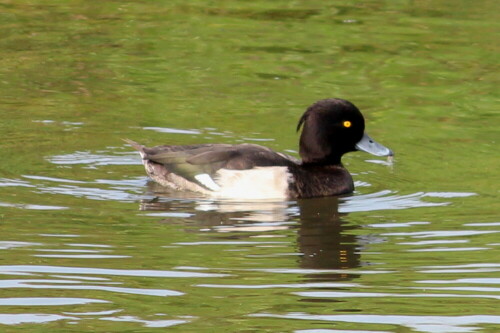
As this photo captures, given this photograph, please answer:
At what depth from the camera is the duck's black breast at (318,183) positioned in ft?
41.1

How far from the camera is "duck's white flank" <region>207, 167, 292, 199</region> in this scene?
12.5 m

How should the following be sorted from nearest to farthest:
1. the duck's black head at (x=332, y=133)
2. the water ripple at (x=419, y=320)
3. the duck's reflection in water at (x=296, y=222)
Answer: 1. the water ripple at (x=419, y=320)
2. the duck's reflection in water at (x=296, y=222)
3. the duck's black head at (x=332, y=133)

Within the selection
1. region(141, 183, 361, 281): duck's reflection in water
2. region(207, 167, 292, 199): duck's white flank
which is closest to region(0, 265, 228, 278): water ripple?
region(141, 183, 361, 281): duck's reflection in water

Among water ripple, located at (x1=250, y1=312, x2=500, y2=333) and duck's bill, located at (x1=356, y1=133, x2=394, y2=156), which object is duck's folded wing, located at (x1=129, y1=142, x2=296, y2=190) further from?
water ripple, located at (x1=250, y1=312, x2=500, y2=333)

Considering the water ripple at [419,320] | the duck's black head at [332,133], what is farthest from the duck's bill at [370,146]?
the water ripple at [419,320]

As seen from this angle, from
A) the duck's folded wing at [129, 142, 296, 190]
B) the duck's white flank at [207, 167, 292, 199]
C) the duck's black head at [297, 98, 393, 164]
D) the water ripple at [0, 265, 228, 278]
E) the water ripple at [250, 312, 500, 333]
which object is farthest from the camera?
the duck's black head at [297, 98, 393, 164]

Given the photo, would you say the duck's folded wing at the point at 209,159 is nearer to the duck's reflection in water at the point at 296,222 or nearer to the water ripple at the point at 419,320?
the duck's reflection in water at the point at 296,222

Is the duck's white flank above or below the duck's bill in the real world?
below

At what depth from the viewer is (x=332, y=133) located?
13.0 m

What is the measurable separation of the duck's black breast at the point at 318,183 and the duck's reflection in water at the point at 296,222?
0.09m

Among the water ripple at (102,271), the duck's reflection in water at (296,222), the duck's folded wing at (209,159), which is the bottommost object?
the duck's reflection in water at (296,222)

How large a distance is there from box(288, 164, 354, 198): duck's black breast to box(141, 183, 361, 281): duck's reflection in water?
0.30 ft

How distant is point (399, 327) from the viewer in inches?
301

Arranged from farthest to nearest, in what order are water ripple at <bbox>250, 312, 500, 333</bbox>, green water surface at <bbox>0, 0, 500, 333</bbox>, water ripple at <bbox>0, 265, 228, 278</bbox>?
water ripple at <bbox>0, 265, 228, 278</bbox> < green water surface at <bbox>0, 0, 500, 333</bbox> < water ripple at <bbox>250, 312, 500, 333</bbox>
